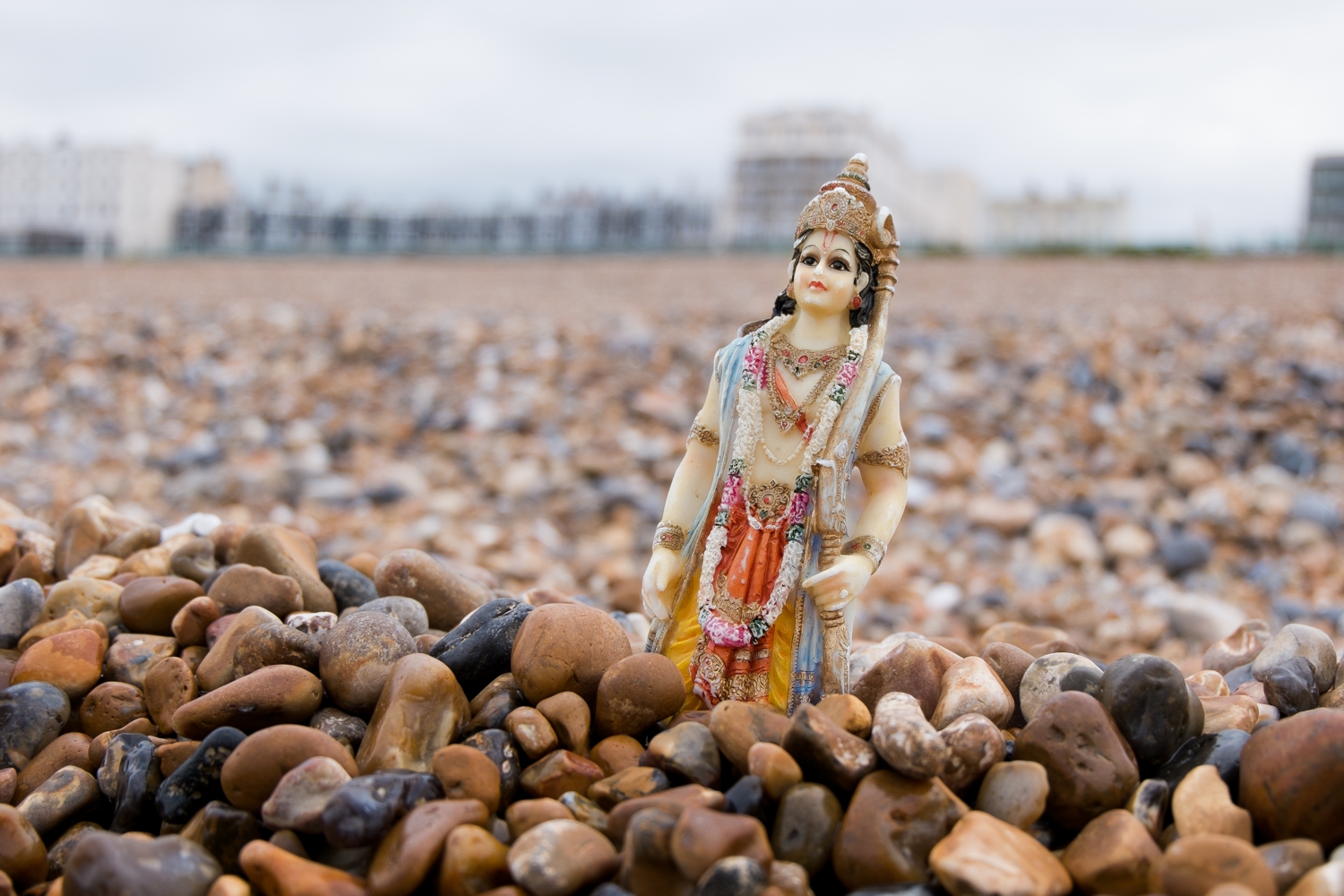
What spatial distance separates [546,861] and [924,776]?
2.84 ft

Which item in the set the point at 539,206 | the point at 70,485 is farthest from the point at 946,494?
the point at 539,206

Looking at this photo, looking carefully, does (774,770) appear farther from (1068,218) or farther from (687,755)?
(1068,218)

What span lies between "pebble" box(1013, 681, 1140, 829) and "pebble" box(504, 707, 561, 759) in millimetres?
1173

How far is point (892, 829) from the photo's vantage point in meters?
2.35

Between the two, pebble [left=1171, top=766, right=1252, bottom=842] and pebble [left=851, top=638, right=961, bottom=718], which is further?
pebble [left=851, top=638, right=961, bottom=718]

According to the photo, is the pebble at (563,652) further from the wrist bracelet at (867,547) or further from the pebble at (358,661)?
the wrist bracelet at (867,547)

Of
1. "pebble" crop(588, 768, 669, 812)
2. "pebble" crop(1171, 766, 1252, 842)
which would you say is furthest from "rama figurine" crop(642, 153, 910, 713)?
"pebble" crop(1171, 766, 1252, 842)

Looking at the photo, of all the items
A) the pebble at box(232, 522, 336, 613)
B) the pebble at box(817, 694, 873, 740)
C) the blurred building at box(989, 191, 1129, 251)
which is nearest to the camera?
the pebble at box(817, 694, 873, 740)

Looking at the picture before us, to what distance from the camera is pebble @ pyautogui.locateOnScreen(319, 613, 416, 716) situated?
288 cm

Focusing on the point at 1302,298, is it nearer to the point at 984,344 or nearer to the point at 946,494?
the point at 984,344

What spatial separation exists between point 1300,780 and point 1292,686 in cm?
74

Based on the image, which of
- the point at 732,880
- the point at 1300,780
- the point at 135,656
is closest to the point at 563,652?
the point at 732,880

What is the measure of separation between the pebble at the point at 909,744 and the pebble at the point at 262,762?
1.29 m

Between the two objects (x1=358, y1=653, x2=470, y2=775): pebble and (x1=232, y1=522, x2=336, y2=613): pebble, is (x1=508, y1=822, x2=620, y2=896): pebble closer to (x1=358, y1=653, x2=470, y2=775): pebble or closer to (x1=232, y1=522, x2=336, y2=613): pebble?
(x1=358, y1=653, x2=470, y2=775): pebble
